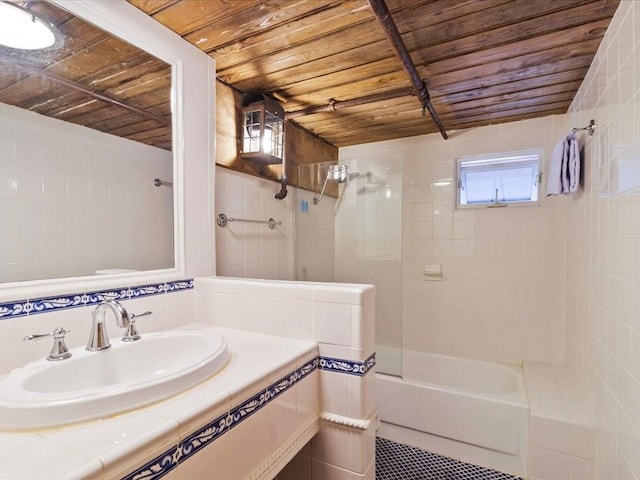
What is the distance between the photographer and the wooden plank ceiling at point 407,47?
1323mm

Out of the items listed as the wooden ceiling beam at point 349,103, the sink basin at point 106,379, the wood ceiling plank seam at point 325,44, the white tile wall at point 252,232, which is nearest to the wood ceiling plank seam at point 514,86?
the wooden ceiling beam at point 349,103

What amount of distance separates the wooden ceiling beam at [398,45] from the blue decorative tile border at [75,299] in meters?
1.39

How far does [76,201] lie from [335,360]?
1.17 metres

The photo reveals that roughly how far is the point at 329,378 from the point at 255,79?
5.44ft

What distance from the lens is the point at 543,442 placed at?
5.54ft

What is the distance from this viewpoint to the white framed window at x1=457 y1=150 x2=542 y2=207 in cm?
251

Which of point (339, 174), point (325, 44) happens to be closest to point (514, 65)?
point (325, 44)

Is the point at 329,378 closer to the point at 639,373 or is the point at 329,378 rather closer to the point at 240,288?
the point at 240,288

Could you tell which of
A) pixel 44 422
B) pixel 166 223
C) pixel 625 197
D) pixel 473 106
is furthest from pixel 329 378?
pixel 473 106

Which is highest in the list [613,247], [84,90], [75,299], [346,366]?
[84,90]

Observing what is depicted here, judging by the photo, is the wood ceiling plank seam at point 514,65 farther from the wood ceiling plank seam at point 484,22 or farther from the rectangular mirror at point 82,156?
the rectangular mirror at point 82,156

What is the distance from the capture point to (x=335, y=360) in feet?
4.04

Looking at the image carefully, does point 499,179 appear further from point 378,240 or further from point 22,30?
point 22,30

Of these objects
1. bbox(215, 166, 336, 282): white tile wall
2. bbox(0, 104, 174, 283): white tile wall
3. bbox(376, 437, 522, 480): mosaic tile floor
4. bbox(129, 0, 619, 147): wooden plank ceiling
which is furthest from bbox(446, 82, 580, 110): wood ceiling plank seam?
bbox(376, 437, 522, 480): mosaic tile floor
